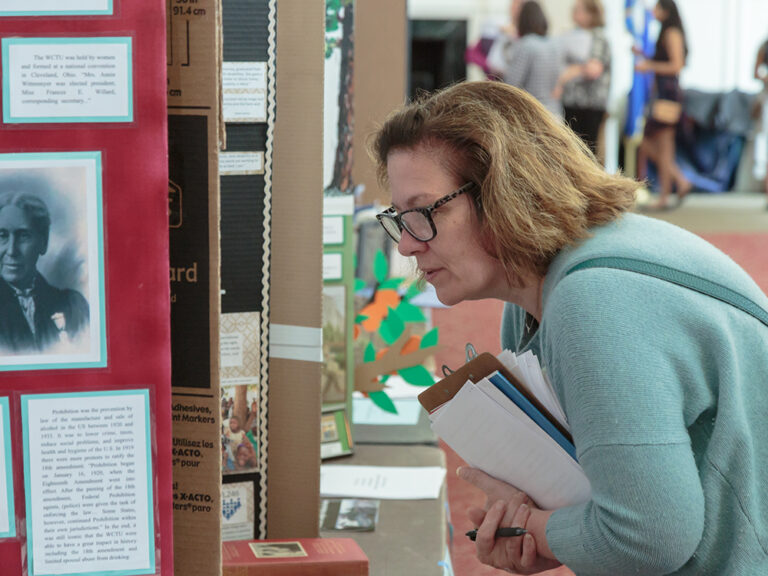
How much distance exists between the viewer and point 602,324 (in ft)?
3.50

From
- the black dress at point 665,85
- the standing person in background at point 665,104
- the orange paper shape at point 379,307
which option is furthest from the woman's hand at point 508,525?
the black dress at point 665,85

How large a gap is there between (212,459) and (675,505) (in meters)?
0.51

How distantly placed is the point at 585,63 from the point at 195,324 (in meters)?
6.46

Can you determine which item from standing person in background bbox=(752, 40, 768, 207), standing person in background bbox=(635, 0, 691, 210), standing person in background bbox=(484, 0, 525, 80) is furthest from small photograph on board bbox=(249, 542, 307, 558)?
standing person in background bbox=(752, 40, 768, 207)

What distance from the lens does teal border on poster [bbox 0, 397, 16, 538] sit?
89 cm

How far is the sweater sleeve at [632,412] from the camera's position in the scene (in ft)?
3.44

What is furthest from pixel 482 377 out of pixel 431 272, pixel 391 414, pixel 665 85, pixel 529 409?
pixel 665 85

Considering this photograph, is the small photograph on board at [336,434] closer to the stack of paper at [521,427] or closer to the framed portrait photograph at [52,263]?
the stack of paper at [521,427]

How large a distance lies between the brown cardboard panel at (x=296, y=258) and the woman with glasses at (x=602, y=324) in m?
0.18

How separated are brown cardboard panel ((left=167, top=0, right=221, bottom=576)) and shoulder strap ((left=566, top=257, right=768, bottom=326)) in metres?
0.44

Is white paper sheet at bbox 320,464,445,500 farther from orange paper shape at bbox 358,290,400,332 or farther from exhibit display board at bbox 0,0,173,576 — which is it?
exhibit display board at bbox 0,0,173,576

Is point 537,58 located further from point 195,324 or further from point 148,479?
point 148,479

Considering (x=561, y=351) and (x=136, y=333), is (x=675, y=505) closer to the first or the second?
(x=561, y=351)

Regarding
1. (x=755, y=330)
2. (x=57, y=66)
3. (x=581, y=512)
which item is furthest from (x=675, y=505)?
(x=57, y=66)
